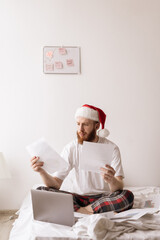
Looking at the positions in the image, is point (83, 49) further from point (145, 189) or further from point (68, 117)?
point (145, 189)

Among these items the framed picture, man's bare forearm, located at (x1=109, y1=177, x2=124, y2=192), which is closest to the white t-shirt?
man's bare forearm, located at (x1=109, y1=177, x2=124, y2=192)

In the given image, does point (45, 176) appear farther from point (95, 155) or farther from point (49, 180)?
point (95, 155)

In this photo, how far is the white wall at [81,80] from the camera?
258cm

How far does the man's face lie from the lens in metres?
2.01

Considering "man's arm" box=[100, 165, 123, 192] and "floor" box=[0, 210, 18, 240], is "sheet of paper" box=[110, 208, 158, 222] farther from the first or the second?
"floor" box=[0, 210, 18, 240]

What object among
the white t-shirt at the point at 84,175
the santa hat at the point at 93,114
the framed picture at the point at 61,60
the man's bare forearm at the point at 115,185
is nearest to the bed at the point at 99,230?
the man's bare forearm at the point at 115,185

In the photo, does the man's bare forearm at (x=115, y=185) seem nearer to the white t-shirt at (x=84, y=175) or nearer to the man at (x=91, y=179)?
the man at (x=91, y=179)

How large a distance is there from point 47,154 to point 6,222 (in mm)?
985

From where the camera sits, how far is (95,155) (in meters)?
1.68

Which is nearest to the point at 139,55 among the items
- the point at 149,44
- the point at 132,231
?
the point at 149,44

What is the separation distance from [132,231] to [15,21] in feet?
6.93

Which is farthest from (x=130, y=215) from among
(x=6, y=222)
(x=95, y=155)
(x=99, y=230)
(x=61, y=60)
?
(x=61, y=60)

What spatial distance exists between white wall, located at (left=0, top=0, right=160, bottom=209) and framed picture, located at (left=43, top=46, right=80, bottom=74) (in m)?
0.06

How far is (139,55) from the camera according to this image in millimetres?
2654
